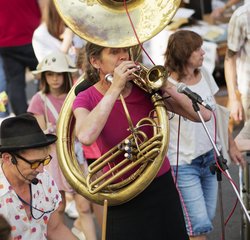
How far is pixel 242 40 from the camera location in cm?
629

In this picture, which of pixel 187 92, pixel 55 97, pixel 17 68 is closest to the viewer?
pixel 187 92

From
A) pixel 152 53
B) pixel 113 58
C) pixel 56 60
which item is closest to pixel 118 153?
pixel 113 58

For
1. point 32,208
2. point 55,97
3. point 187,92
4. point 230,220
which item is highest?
point 187,92

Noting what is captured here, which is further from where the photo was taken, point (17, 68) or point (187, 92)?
point (17, 68)

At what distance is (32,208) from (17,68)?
4.12 m

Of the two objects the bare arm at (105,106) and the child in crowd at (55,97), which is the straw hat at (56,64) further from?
the bare arm at (105,106)

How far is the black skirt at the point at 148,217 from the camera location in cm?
413

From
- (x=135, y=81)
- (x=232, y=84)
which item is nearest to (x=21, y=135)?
(x=135, y=81)

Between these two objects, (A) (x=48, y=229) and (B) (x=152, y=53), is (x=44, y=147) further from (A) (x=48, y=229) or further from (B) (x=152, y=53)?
(B) (x=152, y=53)

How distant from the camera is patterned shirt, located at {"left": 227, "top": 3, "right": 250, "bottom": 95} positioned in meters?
6.23

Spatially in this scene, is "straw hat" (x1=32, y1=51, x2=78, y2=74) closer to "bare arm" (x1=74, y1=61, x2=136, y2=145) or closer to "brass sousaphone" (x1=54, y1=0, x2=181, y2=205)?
"brass sousaphone" (x1=54, y1=0, x2=181, y2=205)

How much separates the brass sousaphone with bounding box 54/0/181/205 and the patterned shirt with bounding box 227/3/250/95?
2175 millimetres

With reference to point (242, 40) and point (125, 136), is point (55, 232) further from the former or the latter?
point (242, 40)

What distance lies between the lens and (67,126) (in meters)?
4.44
